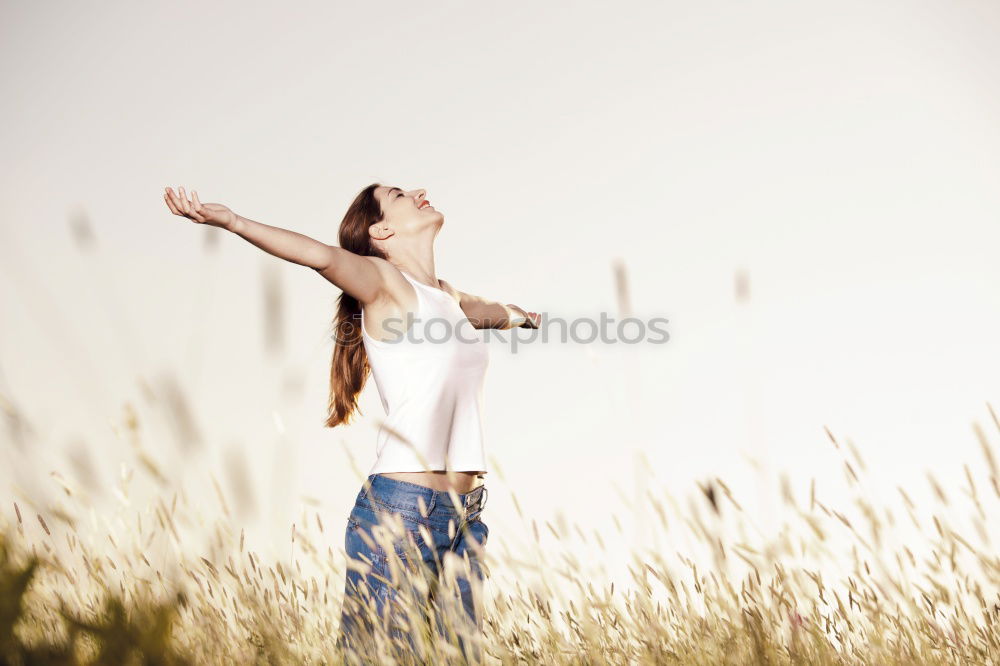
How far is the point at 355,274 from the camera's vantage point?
2586 millimetres

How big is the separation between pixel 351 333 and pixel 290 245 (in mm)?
870

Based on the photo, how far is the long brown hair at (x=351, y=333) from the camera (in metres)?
3.20

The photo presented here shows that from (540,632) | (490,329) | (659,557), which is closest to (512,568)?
(659,557)

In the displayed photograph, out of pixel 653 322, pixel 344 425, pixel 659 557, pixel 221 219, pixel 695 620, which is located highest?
pixel 221 219

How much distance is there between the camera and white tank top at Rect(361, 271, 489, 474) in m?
2.58

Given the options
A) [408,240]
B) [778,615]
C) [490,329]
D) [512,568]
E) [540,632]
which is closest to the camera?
[512,568]

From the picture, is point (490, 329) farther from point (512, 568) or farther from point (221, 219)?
point (512, 568)

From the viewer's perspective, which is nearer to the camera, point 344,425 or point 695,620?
point 695,620

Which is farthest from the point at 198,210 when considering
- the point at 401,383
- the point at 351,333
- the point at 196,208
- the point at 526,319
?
the point at 526,319

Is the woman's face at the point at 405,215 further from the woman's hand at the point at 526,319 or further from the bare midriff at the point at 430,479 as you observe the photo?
the bare midriff at the point at 430,479

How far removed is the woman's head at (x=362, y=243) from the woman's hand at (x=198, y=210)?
94 centimetres

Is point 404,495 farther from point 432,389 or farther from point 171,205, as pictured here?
point 171,205

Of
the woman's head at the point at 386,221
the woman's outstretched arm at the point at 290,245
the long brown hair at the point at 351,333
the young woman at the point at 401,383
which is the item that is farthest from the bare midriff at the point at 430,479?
the woman's head at the point at 386,221

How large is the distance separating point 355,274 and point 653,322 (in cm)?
138
